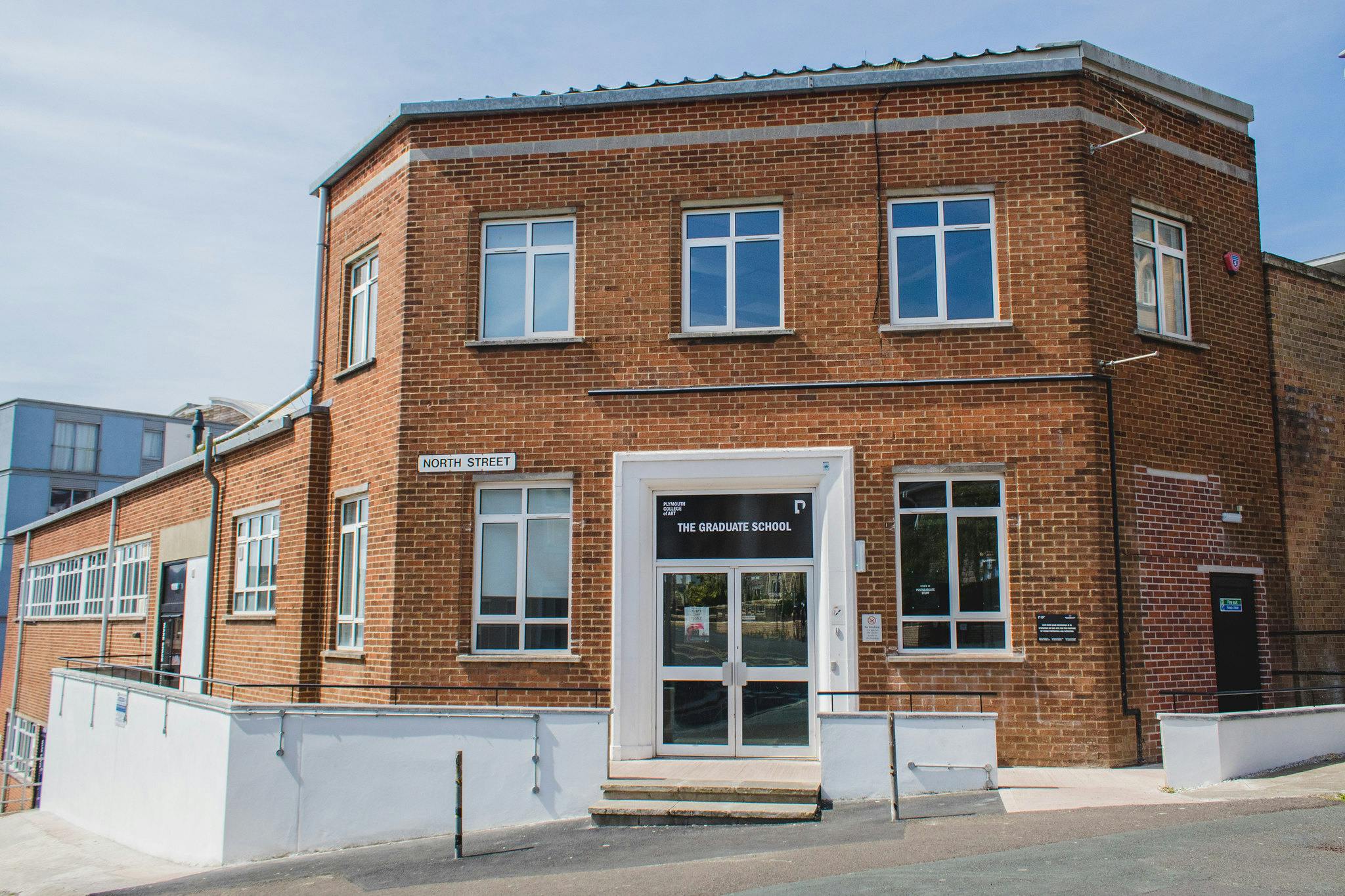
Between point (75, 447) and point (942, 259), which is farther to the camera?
point (75, 447)

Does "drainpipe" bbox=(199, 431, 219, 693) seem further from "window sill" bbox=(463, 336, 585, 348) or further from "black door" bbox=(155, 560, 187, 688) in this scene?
"window sill" bbox=(463, 336, 585, 348)

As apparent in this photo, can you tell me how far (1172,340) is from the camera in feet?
41.7

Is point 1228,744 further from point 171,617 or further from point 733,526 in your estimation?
point 171,617

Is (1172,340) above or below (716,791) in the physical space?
above

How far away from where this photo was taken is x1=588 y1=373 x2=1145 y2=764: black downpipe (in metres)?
11.6

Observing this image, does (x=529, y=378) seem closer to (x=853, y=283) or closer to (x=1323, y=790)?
(x=853, y=283)

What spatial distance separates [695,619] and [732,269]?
4.06 metres

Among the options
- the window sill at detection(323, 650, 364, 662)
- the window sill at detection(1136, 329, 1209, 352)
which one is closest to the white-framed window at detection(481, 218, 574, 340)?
the window sill at detection(323, 650, 364, 662)

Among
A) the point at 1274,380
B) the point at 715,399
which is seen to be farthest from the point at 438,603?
the point at 1274,380

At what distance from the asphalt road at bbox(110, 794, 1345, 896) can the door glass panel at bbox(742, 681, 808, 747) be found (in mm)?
1884

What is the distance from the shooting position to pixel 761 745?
39.2ft

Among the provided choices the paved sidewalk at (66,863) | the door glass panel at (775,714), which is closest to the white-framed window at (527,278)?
the door glass panel at (775,714)

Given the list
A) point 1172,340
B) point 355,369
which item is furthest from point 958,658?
point 355,369

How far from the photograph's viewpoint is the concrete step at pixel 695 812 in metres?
9.90
